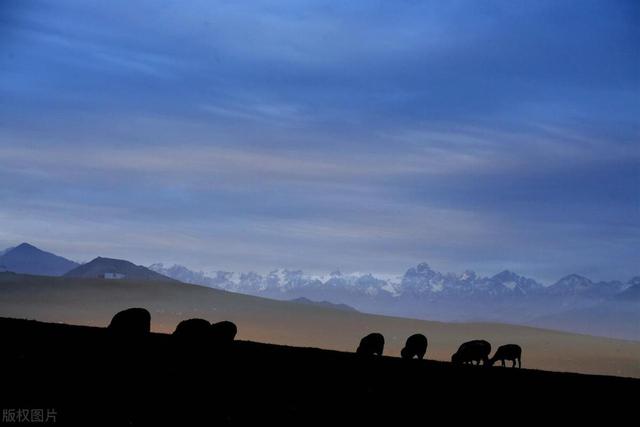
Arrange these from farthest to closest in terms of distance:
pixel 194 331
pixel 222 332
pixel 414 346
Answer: pixel 414 346
pixel 222 332
pixel 194 331

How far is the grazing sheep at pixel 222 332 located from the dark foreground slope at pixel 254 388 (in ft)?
2.01

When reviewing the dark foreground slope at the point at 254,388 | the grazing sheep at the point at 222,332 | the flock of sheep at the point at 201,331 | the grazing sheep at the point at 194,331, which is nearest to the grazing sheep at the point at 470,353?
the flock of sheep at the point at 201,331

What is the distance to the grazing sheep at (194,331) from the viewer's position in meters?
31.9

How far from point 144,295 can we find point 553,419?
13981 centimetres

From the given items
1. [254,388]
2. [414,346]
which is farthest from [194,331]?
[414,346]

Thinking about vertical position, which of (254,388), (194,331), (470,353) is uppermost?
(470,353)

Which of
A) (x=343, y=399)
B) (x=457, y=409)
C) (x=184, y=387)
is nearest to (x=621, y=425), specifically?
(x=457, y=409)

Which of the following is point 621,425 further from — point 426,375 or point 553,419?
point 426,375

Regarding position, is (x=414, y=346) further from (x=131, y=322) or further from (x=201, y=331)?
(x=131, y=322)

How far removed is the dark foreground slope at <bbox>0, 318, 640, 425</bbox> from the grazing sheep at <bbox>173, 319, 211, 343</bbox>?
92 centimetres

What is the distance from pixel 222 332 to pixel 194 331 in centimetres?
143

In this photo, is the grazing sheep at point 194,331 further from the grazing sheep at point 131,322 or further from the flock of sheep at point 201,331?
the grazing sheep at point 131,322

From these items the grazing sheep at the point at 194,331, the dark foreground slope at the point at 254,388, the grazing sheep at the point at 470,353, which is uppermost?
the grazing sheep at the point at 470,353

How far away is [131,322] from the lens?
3447 centimetres
